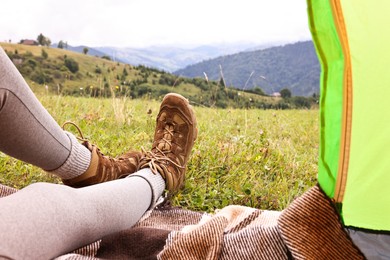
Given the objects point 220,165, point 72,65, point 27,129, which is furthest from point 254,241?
point 72,65

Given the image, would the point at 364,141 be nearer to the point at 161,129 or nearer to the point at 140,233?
the point at 140,233

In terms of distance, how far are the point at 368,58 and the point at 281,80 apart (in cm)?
15969

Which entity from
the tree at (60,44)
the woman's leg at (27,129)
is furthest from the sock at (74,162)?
the tree at (60,44)

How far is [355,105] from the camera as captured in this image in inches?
47.5

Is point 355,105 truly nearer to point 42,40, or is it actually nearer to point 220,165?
point 220,165

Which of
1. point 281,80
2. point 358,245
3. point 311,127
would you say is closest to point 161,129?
point 358,245

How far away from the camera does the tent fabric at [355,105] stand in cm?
116

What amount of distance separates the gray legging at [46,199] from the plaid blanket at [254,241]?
76 mm

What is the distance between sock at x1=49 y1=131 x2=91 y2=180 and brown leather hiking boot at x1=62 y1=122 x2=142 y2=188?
4cm

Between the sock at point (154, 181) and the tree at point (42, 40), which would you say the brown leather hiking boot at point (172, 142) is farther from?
the tree at point (42, 40)

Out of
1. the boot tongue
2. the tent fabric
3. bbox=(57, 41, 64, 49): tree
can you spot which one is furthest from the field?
bbox=(57, 41, 64, 49): tree

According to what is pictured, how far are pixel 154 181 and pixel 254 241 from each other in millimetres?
1017

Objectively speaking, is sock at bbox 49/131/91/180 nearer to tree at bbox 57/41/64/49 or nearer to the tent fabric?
the tent fabric

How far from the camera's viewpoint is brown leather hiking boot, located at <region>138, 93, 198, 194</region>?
260cm
